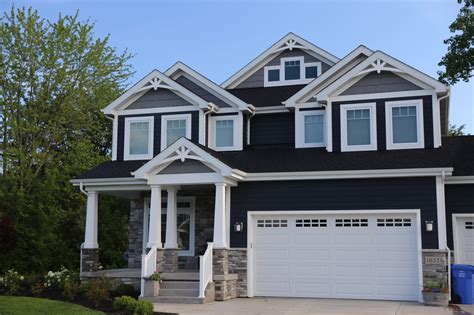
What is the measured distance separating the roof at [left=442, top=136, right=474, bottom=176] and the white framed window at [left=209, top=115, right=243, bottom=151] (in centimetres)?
649

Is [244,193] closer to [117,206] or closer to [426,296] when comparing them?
[426,296]

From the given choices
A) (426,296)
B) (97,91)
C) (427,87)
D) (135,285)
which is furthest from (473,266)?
(97,91)

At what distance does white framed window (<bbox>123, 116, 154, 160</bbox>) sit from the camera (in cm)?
1884

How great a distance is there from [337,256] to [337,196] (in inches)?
64.1

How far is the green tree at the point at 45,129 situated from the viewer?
76.7 feet

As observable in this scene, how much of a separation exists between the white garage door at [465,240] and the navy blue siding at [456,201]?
0.26 m

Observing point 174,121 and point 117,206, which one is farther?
point 117,206

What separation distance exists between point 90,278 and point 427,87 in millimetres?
11075

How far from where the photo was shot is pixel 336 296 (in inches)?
614

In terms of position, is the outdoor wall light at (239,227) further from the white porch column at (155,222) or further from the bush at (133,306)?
the bush at (133,306)

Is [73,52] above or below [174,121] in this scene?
above

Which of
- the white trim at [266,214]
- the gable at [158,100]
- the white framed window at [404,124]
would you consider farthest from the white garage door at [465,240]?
the gable at [158,100]

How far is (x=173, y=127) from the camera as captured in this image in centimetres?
1872

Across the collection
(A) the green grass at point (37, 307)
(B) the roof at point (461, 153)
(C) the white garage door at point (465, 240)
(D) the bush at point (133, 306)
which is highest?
(B) the roof at point (461, 153)
